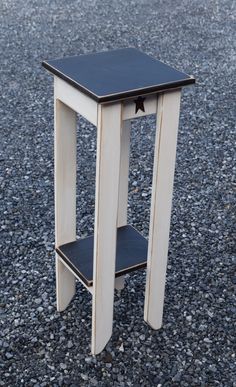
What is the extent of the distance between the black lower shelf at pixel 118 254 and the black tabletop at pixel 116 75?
0.80 m

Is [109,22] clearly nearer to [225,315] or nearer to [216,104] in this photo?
[216,104]

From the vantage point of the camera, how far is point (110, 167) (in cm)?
227

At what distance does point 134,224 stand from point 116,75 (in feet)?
4.59

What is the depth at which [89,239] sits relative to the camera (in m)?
2.82

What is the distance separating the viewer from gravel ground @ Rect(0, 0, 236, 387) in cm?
264

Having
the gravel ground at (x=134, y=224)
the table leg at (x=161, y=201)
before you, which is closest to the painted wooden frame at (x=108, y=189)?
the table leg at (x=161, y=201)

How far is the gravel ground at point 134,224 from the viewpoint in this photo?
264 cm

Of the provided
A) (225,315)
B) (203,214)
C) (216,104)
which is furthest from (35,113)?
(225,315)

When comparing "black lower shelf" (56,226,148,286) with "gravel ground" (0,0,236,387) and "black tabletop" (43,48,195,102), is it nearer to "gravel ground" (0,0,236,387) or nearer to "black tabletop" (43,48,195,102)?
"gravel ground" (0,0,236,387)

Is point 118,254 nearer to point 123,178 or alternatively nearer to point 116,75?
point 123,178

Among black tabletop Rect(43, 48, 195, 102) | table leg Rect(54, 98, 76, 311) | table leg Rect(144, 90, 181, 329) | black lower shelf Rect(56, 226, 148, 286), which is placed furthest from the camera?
black lower shelf Rect(56, 226, 148, 286)

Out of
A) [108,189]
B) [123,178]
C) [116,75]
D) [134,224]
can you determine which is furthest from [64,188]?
[134,224]

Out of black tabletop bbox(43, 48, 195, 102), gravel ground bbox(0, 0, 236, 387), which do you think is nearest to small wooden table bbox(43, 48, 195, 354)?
black tabletop bbox(43, 48, 195, 102)

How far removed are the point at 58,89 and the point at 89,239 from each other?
2.43 feet
